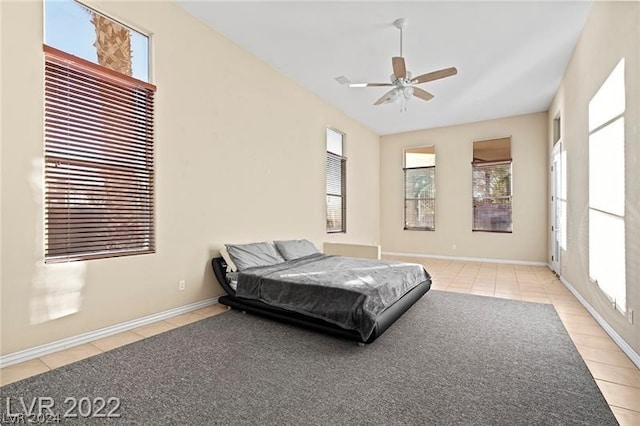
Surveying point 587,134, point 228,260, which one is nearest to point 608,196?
point 587,134

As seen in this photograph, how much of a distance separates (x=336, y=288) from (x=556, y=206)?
5.35m

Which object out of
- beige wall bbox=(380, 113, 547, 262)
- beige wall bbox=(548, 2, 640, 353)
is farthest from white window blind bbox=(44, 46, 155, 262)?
beige wall bbox=(380, 113, 547, 262)

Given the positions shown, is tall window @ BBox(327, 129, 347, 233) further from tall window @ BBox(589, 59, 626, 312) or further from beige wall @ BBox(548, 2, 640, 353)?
tall window @ BBox(589, 59, 626, 312)

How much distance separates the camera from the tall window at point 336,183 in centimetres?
653

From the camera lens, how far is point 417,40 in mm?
4031

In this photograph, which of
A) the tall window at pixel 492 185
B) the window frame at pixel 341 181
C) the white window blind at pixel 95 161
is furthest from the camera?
the tall window at pixel 492 185

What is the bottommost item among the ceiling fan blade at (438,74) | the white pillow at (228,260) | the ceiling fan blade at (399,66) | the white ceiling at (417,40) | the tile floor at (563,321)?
the tile floor at (563,321)

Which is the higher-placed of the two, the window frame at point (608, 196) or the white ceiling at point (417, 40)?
the white ceiling at point (417, 40)

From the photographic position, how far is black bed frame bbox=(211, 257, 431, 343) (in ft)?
9.04

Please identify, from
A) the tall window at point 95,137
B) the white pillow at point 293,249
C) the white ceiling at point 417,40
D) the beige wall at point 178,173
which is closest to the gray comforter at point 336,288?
the white pillow at point 293,249

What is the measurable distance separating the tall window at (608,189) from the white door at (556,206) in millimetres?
2292

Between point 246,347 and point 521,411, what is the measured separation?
196 cm

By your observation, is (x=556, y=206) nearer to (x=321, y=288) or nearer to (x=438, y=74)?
(x=438, y=74)

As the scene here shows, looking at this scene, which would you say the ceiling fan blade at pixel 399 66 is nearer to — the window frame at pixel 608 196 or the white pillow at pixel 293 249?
the window frame at pixel 608 196
